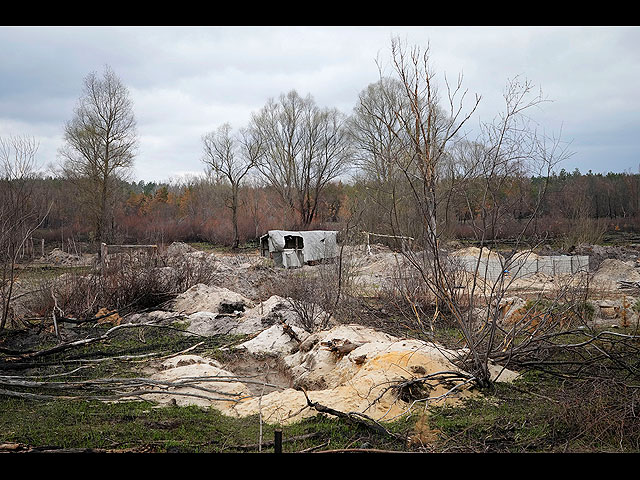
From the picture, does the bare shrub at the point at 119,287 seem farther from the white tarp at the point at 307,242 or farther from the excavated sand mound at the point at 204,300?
the white tarp at the point at 307,242

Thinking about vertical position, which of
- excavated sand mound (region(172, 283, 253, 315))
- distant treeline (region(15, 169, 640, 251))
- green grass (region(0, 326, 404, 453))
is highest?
distant treeline (region(15, 169, 640, 251))

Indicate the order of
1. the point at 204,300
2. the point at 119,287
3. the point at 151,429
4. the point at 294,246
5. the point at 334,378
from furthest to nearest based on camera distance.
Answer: the point at 294,246
the point at 204,300
the point at 119,287
the point at 334,378
the point at 151,429

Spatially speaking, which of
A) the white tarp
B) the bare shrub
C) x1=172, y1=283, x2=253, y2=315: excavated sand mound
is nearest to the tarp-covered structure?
the white tarp

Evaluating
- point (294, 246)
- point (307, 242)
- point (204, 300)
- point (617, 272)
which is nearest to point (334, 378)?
point (204, 300)

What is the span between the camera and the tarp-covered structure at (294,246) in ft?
70.6

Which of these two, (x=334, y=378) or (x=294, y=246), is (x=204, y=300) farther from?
(x=294, y=246)

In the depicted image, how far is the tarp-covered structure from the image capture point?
21.5 metres

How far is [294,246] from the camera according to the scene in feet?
74.4

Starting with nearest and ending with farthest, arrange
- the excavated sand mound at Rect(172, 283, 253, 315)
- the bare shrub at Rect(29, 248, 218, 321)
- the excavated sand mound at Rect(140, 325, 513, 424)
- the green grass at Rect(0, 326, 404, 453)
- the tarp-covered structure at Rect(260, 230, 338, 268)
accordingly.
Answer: the green grass at Rect(0, 326, 404, 453), the excavated sand mound at Rect(140, 325, 513, 424), the bare shrub at Rect(29, 248, 218, 321), the excavated sand mound at Rect(172, 283, 253, 315), the tarp-covered structure at Rect(260, 230, 338, 268)

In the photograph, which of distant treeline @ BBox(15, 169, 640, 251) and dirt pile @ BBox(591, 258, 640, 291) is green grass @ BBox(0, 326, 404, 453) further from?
distant treeline @ BBox(15, 169, 640, 251)

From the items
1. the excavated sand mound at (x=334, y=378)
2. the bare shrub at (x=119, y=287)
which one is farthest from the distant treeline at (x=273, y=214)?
the excavated sand mound at (x=334, y=378)

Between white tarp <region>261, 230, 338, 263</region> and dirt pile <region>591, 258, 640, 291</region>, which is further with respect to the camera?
white tarp <region>261, 230, 338, 263</region>

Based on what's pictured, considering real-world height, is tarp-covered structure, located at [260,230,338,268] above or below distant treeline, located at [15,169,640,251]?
below

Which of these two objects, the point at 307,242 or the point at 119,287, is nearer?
the point at 119,287
